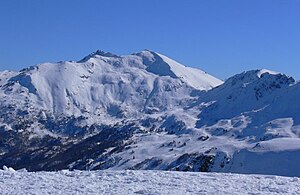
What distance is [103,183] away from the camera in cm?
3544

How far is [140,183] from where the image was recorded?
35.8m

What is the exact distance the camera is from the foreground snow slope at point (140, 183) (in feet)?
107

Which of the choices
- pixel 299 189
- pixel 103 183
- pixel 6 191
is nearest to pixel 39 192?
pixel 6 191

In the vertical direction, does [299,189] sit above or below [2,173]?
below

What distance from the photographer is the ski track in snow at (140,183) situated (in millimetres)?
32688

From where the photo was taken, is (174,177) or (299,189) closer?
(299,189)

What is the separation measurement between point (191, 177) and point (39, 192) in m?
12.6

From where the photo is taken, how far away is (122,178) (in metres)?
37.7

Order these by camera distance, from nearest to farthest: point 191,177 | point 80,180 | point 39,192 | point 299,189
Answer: point 39,192 → point 299,189 → point 80,180 → point 191,177

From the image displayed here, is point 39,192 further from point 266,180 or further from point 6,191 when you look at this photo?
point 266,180

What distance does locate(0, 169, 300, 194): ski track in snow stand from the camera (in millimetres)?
32688

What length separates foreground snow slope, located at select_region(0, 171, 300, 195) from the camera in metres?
32.7

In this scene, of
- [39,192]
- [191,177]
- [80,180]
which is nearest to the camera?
[39,192]

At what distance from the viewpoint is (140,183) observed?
117 ft
